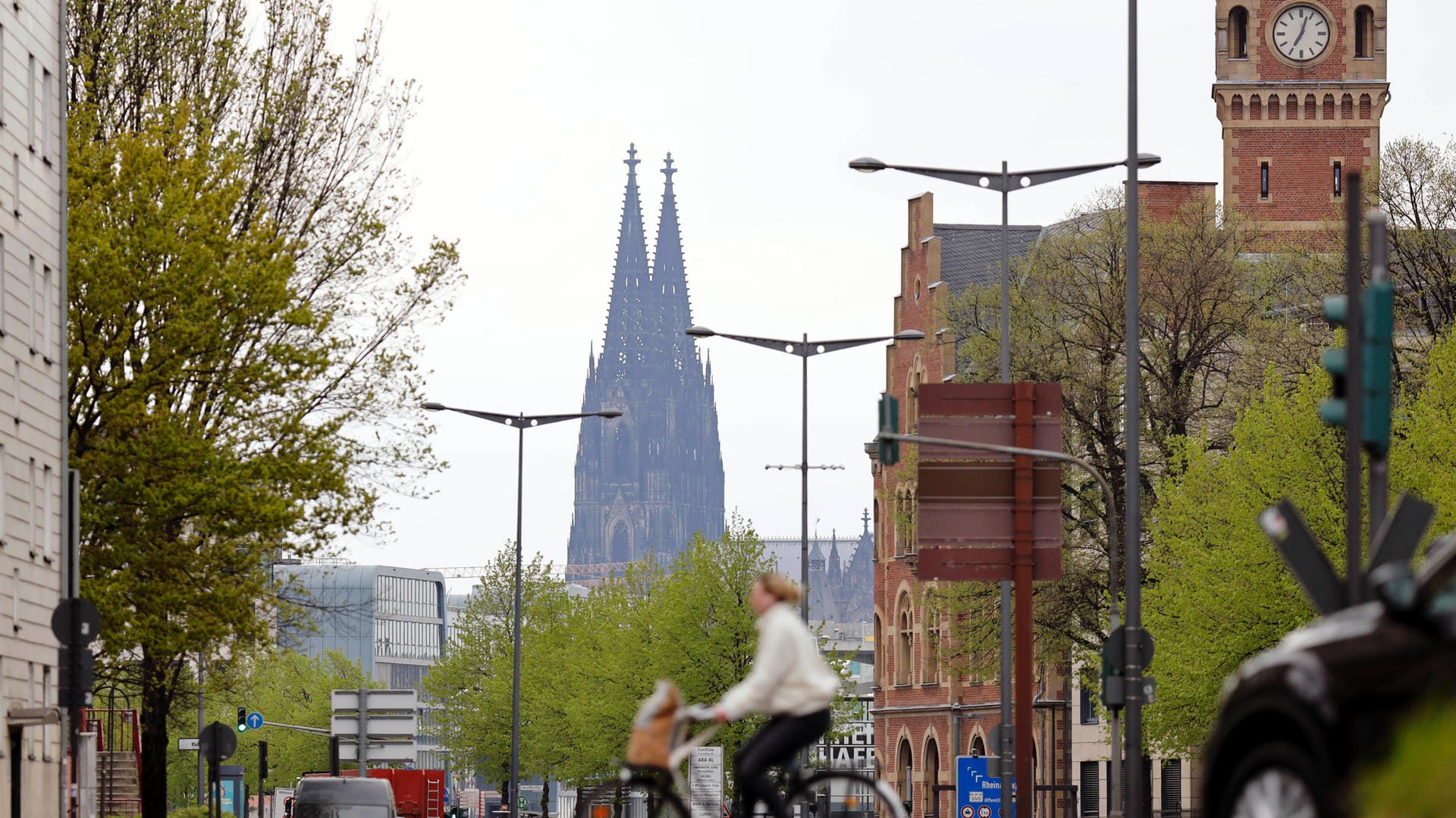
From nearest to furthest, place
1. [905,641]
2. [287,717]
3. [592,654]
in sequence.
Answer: [592,654] → [905,641] → [287,717]

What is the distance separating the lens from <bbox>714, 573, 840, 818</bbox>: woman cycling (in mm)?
11023

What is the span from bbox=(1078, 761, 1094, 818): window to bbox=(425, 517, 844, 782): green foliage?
13957mm

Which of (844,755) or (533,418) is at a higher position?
(533,418)

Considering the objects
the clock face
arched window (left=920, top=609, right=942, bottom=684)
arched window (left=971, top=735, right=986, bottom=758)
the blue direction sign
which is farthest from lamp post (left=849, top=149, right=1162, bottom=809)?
the clock face

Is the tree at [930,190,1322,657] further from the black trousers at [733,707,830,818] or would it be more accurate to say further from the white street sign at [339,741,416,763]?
the black trousers at [733,707,830,818]

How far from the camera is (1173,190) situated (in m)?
68.4

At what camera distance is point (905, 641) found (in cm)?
8594

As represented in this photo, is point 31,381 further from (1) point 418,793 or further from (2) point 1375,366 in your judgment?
(1) point 418,793

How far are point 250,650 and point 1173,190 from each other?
128 feet

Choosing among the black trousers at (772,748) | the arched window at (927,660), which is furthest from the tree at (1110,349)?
the black trousers at (772,748)

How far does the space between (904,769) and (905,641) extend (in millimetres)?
4500

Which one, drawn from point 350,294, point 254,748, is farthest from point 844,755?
point 350,294

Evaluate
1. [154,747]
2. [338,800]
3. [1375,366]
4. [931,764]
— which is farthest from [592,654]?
[1375,366]

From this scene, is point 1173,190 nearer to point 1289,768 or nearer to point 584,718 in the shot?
point 584,718
